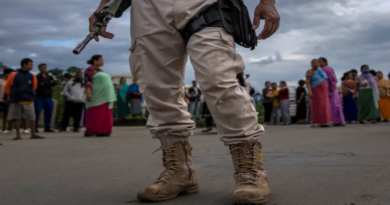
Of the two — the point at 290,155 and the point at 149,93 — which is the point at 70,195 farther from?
the point at 290,155

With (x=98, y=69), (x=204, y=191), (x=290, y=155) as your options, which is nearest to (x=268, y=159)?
(x=290, y=155)

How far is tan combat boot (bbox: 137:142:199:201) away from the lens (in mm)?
3111

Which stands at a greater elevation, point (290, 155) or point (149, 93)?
point (149, 93)

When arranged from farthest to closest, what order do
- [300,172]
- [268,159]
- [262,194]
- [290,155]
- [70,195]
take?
[290,155]
[268,159]
[300,172]
[70,195]
[262,194]

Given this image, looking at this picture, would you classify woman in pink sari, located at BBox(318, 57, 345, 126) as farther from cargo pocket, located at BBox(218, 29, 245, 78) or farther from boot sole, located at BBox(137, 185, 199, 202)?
cargo pocket, located at BBox(218, 29, 245, 78)

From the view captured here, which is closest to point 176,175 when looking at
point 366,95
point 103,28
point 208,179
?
point 208,179

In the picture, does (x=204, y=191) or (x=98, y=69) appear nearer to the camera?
(x=204, y=191)

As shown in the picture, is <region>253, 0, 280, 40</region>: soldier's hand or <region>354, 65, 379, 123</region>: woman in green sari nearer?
<region>253, 0, 280, 40</region>: soldier's hand

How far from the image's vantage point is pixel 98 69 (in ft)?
40.2

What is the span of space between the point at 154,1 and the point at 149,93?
0.53 m

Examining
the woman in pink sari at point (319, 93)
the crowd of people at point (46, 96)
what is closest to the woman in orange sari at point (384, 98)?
the woman in pink sari at point (319, 93)

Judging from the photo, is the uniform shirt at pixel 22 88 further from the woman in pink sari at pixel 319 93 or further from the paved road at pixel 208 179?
the woman in pink sari at pixel 319 93

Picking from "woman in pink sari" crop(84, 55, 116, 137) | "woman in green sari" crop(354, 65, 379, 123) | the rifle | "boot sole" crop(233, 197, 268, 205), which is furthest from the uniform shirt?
"woman in green sari" crop(354, 65, 379, 123)

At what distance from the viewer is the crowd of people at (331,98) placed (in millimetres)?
14828
